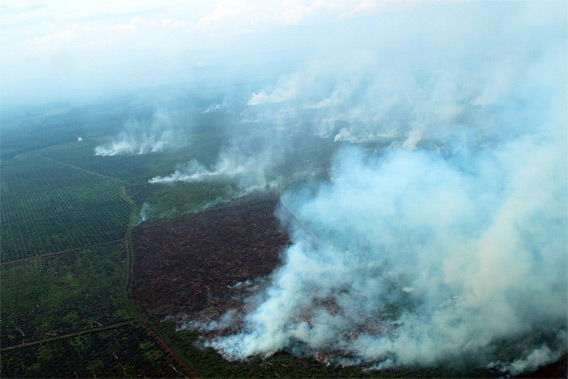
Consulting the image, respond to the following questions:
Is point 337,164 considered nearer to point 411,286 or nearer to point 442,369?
point 411,286

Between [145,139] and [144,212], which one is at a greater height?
[145,139]

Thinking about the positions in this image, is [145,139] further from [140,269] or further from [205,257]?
[205,257]

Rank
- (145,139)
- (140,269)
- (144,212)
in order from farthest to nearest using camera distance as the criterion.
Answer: (145,139), (144,212), (140,269)

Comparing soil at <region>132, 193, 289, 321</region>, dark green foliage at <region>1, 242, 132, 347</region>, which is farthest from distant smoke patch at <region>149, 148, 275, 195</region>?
dark green foliage at <region>1, 242, 132, 347</region>

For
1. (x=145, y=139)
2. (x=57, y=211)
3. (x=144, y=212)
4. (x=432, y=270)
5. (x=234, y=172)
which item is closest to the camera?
(x=432, y=270)

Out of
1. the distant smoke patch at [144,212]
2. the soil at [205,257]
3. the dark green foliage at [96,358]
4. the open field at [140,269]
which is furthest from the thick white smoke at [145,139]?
the dark green foliage at [96,358]

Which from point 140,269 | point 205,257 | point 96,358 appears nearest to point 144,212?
point 140,269

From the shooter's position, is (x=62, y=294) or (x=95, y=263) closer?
(x=62, y=294)
